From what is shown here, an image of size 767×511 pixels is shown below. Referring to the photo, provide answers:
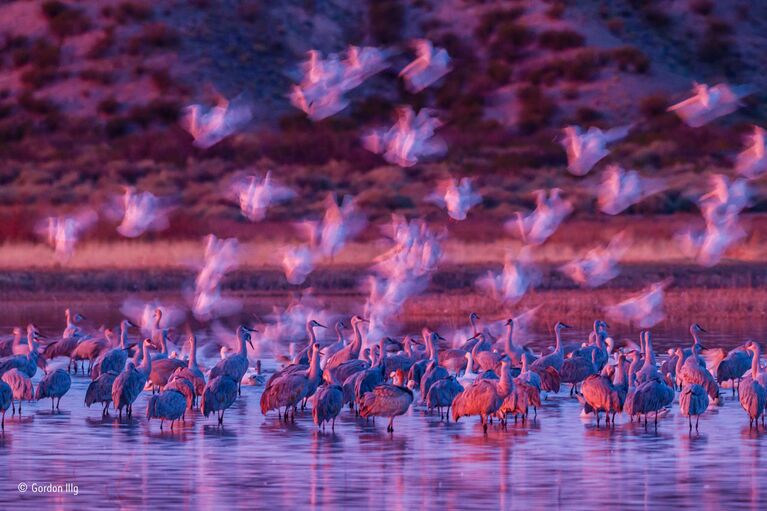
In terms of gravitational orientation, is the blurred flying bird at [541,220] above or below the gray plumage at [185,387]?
above

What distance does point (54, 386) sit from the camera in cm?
2008

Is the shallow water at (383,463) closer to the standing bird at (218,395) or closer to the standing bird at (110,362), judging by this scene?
the standing bird at (218,395)

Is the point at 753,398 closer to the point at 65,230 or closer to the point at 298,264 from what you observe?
the point at 298,264

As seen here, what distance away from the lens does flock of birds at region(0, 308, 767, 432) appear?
18.4m

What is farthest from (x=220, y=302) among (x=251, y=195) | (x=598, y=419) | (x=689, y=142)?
(x=689, y=142)

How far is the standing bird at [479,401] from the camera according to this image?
1833 cm

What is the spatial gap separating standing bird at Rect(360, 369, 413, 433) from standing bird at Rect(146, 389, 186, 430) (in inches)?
71.8

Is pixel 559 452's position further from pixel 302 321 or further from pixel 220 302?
pixel 220 302

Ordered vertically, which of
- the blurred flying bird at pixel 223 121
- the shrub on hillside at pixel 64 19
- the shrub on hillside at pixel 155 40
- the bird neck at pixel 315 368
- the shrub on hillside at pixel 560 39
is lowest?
the bird neck at pixel 315 368

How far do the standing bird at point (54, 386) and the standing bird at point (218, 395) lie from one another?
6.36ft

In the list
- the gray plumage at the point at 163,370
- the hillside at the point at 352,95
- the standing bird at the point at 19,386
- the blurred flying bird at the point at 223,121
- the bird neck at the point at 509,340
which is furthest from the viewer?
the hillside at the point at 352,95

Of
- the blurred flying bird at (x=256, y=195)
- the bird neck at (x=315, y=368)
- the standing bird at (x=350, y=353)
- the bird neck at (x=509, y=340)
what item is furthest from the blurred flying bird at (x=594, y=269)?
the bird neck at (x=315, y=368)

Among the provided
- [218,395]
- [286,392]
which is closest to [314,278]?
[286,392]

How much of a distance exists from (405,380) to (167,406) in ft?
14.3
